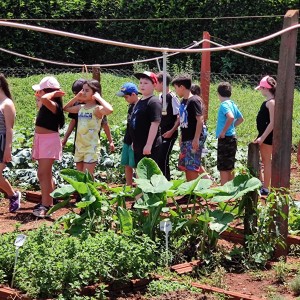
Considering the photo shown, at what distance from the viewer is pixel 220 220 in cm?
720

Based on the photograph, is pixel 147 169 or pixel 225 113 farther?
pixel 225 113

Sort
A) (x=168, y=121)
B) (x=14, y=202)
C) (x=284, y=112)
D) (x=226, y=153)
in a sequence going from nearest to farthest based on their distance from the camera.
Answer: (x=284, y=112) < (x=14, y=202) < (x=168, y=121) < (x=226, y=153)

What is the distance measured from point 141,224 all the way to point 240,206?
847 mm

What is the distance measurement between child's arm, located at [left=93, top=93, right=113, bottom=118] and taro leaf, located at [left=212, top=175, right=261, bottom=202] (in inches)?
81.0

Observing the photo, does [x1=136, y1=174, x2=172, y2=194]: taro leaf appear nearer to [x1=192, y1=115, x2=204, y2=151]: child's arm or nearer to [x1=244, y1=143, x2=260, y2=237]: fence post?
[x1=244, y1=143, x2=260, y2=237]: fence post

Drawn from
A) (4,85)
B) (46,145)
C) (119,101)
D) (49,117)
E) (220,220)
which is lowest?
(119,101)

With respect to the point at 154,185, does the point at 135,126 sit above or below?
above

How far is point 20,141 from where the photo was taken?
1145cm

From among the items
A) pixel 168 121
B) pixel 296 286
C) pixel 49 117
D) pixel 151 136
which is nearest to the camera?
pixel 296 286

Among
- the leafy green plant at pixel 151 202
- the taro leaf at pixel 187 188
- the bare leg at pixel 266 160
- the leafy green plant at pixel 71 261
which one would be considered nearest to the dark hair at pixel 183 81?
the bare leg at pixel 266 160

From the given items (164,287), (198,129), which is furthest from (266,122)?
(164,287)

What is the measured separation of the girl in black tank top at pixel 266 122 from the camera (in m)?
9.88

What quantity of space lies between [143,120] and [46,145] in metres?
1.07

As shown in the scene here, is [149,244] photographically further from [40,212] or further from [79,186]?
[40,212]
